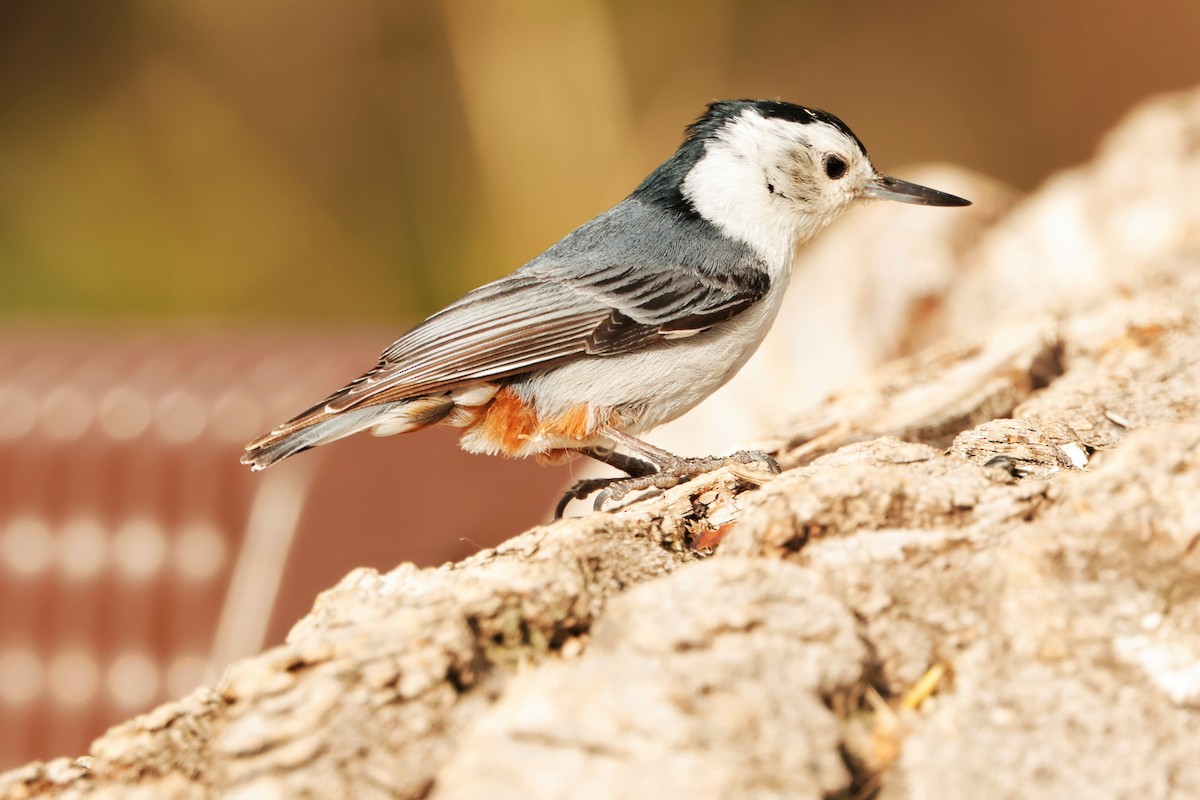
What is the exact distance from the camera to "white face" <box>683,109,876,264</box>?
8.96ft

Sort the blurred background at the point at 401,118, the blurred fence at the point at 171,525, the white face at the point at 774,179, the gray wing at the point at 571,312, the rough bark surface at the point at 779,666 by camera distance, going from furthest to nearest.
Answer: the blurred background at the point at 401,118, the blurred fence at the point at 171,525, the white face at the point at 774,179, the gray wing at the point at 571,312, the rough bark surface at the point at 779,666

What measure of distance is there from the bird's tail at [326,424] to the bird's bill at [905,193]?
108cm

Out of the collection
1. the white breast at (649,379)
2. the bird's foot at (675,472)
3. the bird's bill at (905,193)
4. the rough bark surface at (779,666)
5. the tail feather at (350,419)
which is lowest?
the rough bark surface at (779,666)

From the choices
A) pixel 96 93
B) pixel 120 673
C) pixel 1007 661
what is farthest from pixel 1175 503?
pixel 96 93

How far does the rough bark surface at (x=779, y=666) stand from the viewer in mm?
1231

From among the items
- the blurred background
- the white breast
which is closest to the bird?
the white breast

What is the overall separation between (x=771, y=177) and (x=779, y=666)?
1.64m

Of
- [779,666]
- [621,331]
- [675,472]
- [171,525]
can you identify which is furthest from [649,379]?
[171,525]

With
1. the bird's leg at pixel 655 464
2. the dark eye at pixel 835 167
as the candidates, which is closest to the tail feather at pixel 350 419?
the bird's leg at pixel 655 464

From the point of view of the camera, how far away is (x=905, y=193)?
2.88 metres

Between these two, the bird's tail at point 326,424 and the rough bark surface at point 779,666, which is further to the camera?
the bird's tail at point 326,424

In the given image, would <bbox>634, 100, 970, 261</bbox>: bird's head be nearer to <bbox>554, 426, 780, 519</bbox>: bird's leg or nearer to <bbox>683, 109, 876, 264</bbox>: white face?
<bbox>683, 109, 876, 264</bbox>: white face

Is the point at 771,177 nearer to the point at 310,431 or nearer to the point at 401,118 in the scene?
the point at 310,431

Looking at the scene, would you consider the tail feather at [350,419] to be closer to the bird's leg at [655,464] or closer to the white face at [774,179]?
the bird's leg at [655,464]
